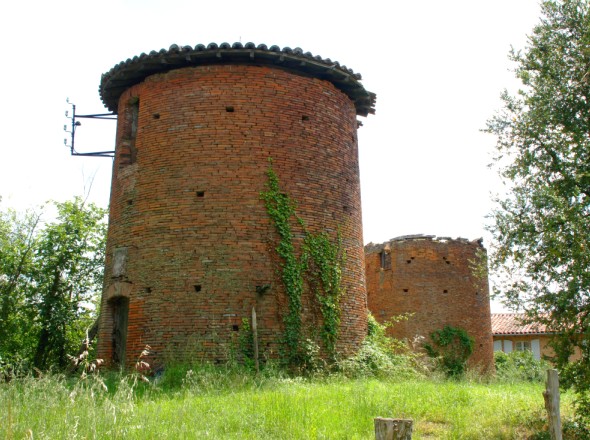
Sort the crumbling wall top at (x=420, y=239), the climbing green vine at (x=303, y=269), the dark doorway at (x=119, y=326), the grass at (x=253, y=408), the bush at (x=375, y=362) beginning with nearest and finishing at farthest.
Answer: the grass at (x=253, y=408) → the climbing green vine at (x=303, y=269) → the bush at (x=375, y=362) → the dark doorway at (x=119, y=326) → the crumbling wall top at (x=420, y=239)

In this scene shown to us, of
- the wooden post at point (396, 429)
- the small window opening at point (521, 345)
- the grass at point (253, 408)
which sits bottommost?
the small window opening at point (521, 345)

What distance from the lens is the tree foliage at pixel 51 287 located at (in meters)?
18.9

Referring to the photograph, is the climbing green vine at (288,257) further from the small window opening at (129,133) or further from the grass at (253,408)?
the small window opening at (129,133)

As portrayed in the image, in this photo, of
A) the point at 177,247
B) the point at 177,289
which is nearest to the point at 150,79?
the point at 177,247

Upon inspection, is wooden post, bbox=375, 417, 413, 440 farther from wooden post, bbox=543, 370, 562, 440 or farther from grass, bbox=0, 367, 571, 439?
wooden post, bbox=543, 370, 562, 440

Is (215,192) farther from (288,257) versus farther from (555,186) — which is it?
(555,186)

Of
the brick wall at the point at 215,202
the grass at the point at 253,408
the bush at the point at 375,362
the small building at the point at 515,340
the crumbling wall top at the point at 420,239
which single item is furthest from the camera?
the small building at the point at 515,340

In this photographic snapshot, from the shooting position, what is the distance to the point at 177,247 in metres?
12.3

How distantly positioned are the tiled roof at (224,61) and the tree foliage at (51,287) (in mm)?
7156

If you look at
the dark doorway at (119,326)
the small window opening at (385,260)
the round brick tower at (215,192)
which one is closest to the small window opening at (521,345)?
the small window opening at (385,260)

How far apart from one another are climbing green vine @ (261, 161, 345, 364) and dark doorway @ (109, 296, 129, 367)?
3609 mm

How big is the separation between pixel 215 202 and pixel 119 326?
354cm

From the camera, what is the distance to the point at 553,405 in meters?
7.61

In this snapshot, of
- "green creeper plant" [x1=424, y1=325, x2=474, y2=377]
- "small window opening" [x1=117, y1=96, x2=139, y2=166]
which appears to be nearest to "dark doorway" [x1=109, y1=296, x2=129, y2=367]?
"small window opening" [x1=117, y1=96, x2=139, y2=166]
